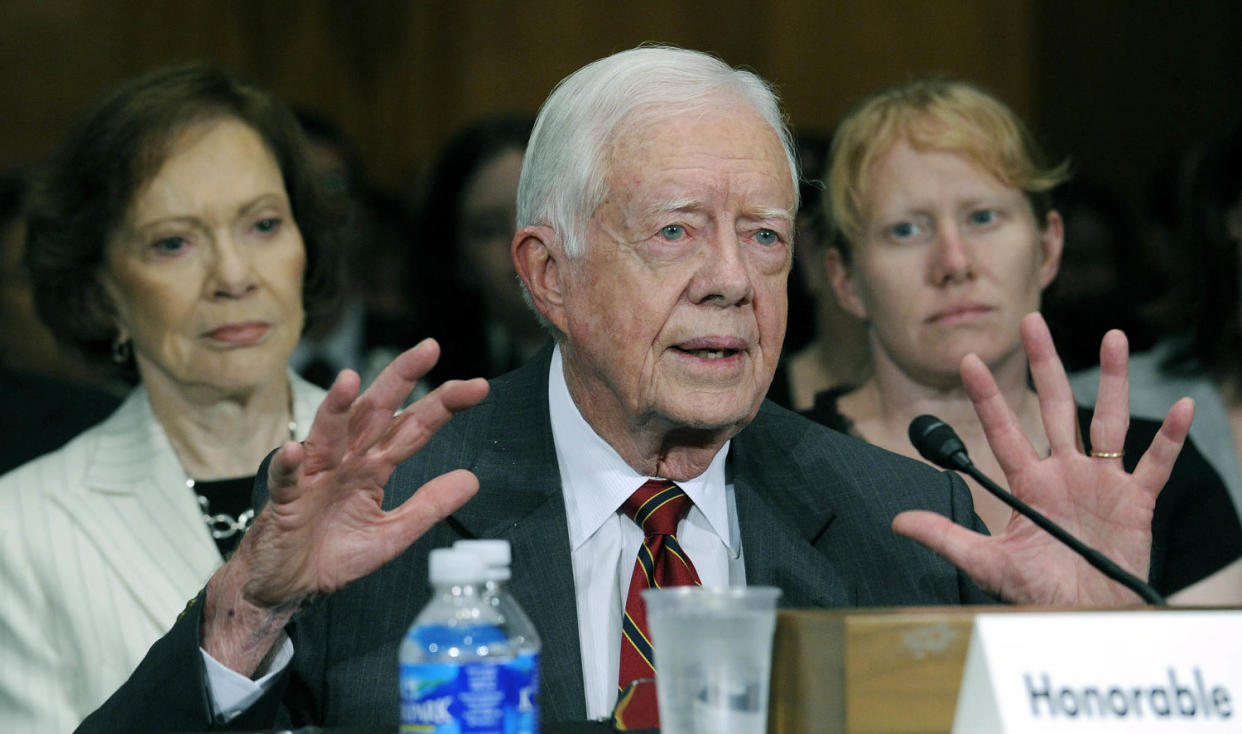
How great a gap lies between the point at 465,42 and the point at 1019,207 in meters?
3.14

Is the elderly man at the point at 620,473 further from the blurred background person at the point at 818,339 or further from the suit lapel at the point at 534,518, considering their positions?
the blurred background person at the point at 818,339

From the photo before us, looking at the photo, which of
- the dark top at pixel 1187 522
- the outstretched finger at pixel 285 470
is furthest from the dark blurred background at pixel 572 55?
the outstretched finger at pixel 285 470

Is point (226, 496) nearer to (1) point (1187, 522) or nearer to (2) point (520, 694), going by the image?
(2) point (520, 694)

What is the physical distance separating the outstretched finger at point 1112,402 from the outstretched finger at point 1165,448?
1.4 inches

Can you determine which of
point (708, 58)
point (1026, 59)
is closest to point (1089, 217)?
point (1026, 59)

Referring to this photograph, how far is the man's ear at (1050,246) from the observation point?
281 cm

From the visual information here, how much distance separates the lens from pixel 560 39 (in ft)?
17.7

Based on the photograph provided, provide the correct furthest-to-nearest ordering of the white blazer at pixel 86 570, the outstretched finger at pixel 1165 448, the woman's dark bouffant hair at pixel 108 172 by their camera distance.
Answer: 1. the woman's dark bouffant hair at pixel 108 172
2. the white blazer at pixel 86 570
3. the outstretched finger at pixel 1165 448

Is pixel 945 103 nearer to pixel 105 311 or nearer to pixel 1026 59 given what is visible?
pixel 105 311

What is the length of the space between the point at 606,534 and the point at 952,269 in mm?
1019

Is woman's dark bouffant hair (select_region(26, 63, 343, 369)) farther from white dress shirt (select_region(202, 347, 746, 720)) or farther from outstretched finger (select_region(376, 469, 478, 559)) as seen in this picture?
outstretched finger (select_region(376, 469, 478, 559))

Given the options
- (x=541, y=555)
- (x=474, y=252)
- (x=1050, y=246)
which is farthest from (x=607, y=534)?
(x=474, y=252)

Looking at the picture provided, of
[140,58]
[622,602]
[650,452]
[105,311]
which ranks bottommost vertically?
[622,602]

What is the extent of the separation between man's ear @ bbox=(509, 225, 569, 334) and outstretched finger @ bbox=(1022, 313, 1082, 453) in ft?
2.10
